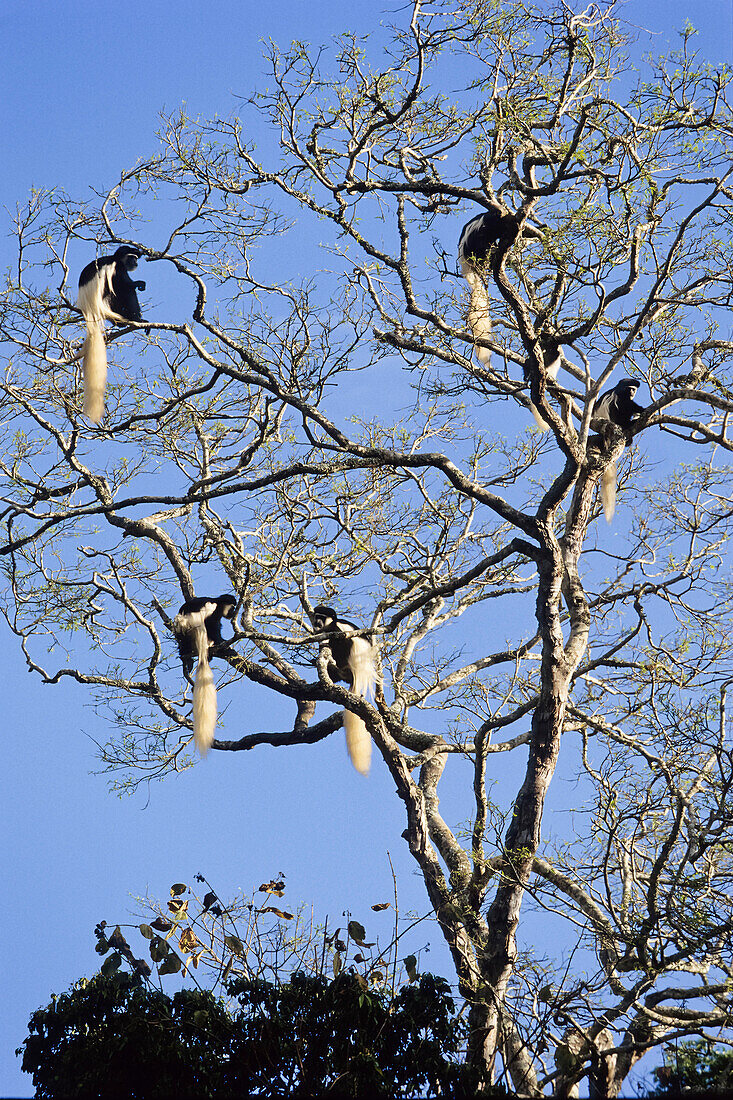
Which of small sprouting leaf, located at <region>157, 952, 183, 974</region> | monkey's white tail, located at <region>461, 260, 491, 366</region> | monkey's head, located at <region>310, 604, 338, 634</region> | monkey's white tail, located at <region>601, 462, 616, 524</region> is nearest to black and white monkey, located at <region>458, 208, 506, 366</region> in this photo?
monkey's white tail, located at <region>461, 260, 491, 366</region>

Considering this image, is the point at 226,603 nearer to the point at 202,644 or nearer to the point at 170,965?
the point at 202,644

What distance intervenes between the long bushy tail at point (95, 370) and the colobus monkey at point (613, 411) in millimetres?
2954

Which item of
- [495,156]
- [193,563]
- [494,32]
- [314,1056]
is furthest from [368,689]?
[494,32]

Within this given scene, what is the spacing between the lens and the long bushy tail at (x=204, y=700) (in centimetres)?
676

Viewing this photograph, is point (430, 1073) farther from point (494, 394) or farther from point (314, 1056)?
point (494, 394)

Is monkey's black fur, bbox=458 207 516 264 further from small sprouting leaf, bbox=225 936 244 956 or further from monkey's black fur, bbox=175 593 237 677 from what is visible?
small sprouting leaf, bbox=225 936 244 956

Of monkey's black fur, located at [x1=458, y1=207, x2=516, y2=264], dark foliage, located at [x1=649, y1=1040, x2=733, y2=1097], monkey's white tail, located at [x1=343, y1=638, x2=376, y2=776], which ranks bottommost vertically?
dark foliage, located at [x1=649, y1=1040, x2=733, y2=1097]

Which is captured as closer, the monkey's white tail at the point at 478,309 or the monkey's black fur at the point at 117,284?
the monkey's white tail at the point at 478,309

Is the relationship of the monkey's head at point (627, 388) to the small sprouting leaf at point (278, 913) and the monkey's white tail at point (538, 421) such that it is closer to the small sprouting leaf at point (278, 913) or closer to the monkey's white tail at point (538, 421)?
the monkey's white tail at point (538, 421)

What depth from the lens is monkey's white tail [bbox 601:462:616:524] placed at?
22.7 ft

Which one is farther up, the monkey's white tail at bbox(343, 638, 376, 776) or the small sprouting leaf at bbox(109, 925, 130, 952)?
the monkey's white tail at bbox(343, 638, 376, 776)

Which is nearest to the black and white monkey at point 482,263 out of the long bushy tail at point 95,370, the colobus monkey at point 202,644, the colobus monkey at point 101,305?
the colobus monkey at point 101,305

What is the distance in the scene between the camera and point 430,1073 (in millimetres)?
4227

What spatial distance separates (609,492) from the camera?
7035mm
